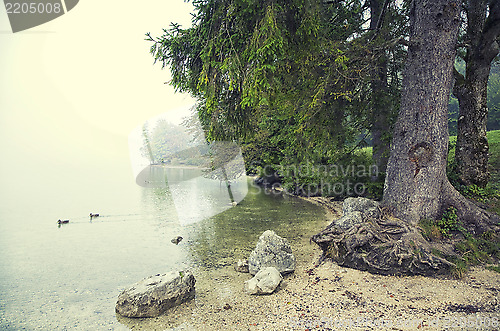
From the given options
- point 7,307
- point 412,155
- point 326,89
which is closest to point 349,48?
point 326,89

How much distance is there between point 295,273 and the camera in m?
6.30

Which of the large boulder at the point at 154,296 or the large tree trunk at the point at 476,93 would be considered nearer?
the large boulder at the point at 154,296

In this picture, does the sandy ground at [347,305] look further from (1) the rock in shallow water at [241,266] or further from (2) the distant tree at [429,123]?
(2) the distant tree at [429,123]

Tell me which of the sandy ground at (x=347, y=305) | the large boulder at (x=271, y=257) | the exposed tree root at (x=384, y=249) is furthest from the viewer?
the large boulder at (x=271, y=257)

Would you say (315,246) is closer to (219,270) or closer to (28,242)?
(219,270)

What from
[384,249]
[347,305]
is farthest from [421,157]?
[347,305]

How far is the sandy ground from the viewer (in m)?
4.25

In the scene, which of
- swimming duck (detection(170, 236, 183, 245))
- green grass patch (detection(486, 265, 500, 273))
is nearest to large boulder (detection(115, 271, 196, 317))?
swimming duck (detection(170, 236, 183, 245))

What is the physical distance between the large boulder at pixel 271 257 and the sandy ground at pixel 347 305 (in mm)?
388

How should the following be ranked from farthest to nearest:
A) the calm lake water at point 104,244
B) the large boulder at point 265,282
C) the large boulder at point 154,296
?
the large boulder at point 265,282, the calm lake water at point 104,244, the large boulder at point 154,296

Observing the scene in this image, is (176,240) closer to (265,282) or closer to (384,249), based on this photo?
(265,282)

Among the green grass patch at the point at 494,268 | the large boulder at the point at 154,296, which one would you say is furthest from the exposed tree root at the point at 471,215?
the large boulder at the point at 154,296

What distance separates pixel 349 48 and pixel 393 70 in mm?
2884

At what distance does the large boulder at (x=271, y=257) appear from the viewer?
20.4 ft
